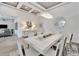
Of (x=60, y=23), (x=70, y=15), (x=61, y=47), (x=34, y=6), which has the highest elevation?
(x=34, y=6)

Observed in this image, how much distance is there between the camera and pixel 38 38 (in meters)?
1.67

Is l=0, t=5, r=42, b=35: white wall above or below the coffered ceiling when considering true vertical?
below

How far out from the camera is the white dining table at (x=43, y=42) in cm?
164


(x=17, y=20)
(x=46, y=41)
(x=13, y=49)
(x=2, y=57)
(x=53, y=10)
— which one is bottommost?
(x=2, y=57)

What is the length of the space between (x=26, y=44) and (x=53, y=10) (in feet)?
2.16

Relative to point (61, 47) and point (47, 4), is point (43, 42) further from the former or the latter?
point (47, 4)

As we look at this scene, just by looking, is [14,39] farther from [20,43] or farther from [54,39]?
[54,39]

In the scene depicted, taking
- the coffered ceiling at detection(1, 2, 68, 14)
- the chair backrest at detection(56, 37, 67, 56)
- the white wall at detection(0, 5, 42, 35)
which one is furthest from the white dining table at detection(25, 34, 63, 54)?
the coffered ceiling at detection(1, 2, 68, 14)

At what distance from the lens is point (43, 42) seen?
1.66 m

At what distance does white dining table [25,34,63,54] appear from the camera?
5.38 ft

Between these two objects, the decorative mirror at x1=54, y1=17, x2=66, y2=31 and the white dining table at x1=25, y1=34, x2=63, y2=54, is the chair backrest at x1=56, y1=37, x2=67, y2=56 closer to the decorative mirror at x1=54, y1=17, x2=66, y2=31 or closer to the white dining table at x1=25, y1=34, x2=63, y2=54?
the white dining table at x1=25, y1=34, x2=63, y2=54

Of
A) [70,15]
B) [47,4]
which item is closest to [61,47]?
[70,15]

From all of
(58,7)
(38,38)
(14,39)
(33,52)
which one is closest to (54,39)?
(38,38)

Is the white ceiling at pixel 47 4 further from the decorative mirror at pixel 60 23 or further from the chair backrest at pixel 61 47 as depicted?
the chair backrest at pixel 61 47
